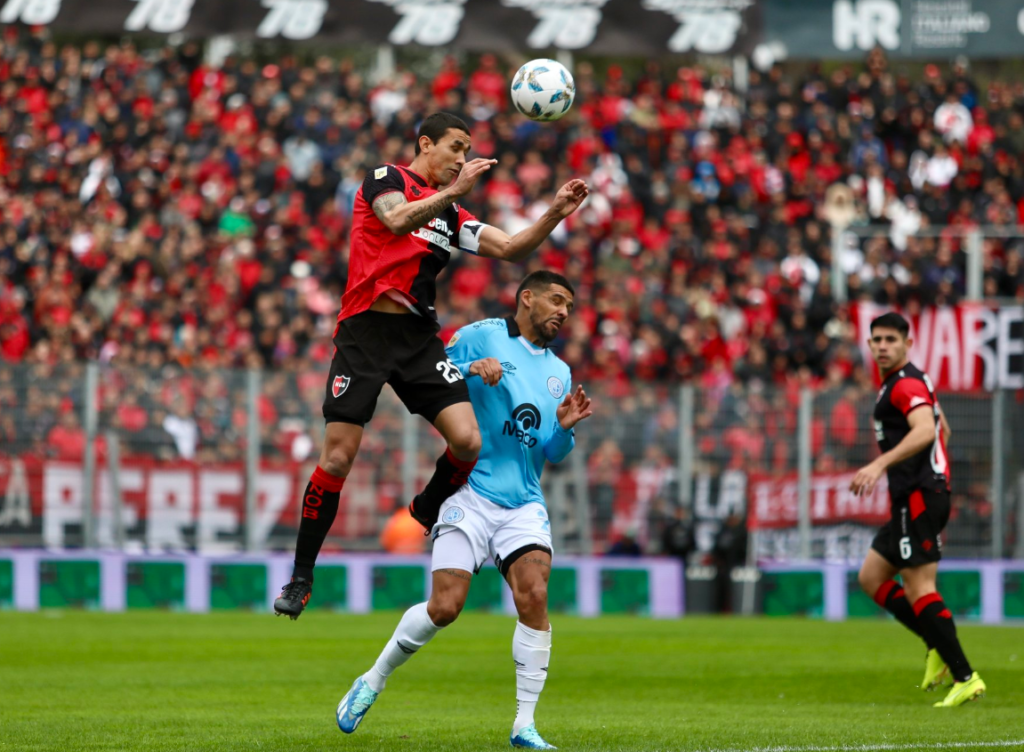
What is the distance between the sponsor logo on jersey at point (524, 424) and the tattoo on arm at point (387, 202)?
47.1 inches

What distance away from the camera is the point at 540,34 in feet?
85.9

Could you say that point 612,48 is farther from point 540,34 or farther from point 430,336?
point 430,336

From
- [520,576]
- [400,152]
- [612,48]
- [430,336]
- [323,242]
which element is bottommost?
[520,576]

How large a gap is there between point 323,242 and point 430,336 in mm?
16085

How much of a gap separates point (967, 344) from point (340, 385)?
11.8 m

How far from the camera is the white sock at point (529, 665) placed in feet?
26.2

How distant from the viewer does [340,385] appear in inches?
335

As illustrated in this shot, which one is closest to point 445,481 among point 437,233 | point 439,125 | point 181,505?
point 437,233

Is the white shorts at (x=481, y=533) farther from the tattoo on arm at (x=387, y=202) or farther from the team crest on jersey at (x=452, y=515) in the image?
the tattoo on arm at (x=387, y=202)

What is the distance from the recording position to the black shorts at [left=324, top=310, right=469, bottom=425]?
8469mm

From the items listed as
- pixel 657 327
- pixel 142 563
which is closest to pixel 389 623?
pixel 142 563

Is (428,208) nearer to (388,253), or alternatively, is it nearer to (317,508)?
(388,253)

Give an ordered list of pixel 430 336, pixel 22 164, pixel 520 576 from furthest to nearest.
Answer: pixel 22 164 < pixel 430 336 < pixel 520 576

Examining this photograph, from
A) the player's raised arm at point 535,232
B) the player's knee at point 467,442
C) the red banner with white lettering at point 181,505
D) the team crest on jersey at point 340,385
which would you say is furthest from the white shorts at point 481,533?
the red banner with white lettering at point 181,505
